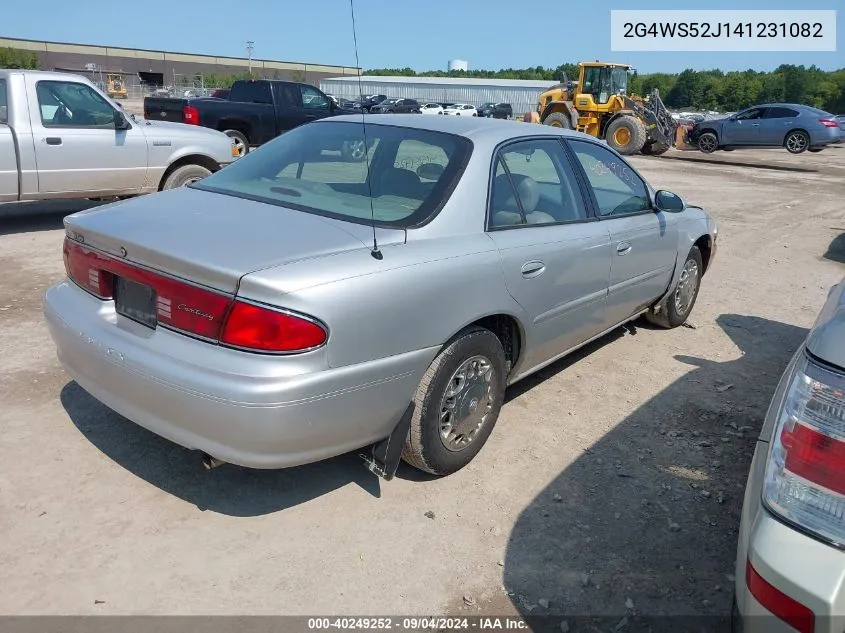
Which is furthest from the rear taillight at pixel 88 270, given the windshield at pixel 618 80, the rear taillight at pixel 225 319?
the windshield at pixel 618 80

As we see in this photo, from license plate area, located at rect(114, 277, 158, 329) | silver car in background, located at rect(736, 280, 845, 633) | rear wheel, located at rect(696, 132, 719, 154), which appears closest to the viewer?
silver car in background, located at rect(736, 280, 845, 633)

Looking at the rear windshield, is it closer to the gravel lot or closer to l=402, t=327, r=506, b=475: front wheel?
l=402, t=327, r=506, b=475: front wheel

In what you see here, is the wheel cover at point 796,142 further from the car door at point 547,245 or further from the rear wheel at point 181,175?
the car door at point 547,245

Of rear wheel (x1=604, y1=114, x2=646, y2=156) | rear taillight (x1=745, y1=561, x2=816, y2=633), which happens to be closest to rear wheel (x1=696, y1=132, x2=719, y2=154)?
rear wheel (x1=604, y1=114, x2=646, y2=156)

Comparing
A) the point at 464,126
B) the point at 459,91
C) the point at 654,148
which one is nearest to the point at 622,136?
the point at 654,148

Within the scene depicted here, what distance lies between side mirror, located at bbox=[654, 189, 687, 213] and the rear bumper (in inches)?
104

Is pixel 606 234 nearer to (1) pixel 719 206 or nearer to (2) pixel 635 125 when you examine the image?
(1) pixel 719 206

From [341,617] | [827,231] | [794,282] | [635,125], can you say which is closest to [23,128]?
[341,617]

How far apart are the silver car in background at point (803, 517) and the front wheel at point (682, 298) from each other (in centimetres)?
368

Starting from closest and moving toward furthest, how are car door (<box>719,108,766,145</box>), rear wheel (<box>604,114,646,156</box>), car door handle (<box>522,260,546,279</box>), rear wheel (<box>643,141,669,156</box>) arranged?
car door handle (<box>522,260,546,279</box>)
rear wheel (<box>604,114,646,156</box>)
rear wheel (<box>643,141,669,156</box>)
car door (<box>719,108,766,145</box>)

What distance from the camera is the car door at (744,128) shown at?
79.6 feet

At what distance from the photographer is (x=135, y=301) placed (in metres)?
2.90

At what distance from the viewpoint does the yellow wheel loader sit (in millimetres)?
22531

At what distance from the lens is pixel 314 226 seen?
299 cm
